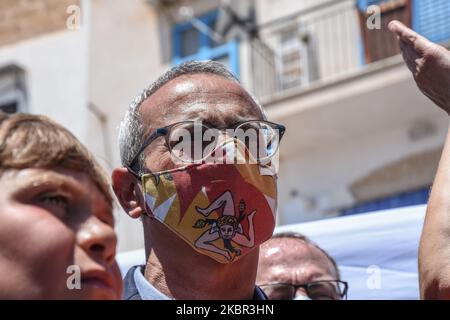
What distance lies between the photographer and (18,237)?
74.0 inches

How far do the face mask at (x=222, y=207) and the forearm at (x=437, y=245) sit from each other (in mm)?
487

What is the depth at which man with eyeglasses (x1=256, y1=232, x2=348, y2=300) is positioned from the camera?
3.52 m

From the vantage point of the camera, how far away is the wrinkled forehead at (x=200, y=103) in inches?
117

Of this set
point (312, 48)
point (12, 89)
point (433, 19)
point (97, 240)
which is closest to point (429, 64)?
point (97, 240)

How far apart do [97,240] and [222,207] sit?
87 cm

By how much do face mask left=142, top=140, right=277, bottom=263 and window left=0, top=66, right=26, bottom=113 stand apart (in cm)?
1018

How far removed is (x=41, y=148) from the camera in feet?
6.65

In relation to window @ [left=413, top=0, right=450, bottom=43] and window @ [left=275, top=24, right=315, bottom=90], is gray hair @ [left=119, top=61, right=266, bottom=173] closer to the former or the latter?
window @ [left=413, top=0, right=450, bottom=43]

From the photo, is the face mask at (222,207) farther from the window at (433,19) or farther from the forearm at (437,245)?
the window at (433,19)

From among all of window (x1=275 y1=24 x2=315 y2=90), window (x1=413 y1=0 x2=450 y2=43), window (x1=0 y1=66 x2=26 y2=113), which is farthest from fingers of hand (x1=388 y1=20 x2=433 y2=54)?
window (x1=0 y1=66 x2=26 y2=113)

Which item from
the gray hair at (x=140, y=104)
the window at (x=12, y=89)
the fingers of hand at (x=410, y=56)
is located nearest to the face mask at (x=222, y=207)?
the gray hair at (x=140, y=104)

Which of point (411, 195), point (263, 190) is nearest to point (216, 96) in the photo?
point (263, 190)

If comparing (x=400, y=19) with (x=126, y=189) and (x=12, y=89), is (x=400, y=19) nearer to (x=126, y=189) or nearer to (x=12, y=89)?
(x=12, y=89)
